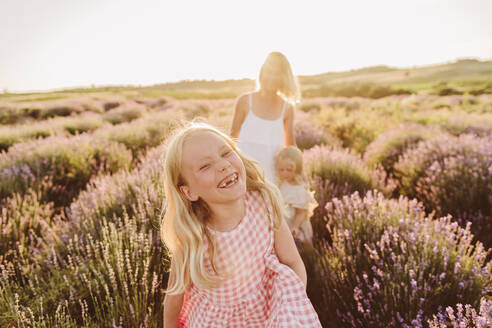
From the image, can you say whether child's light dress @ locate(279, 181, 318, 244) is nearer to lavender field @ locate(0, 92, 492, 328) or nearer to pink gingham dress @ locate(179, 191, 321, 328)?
lavender field @ locate(0, 92, 492, 328)

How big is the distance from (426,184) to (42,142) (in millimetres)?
7371

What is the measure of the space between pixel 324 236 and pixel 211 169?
2483 mm

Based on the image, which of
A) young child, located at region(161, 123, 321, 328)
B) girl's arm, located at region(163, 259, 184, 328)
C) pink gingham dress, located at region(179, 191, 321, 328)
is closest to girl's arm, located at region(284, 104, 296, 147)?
young child, located at region(161, 123, 321, 328)

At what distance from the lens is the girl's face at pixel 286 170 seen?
293 centimetres

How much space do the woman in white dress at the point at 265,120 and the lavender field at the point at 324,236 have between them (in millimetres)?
619

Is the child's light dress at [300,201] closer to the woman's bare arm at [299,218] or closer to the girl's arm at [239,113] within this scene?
the woman's bare arm at [299,218]

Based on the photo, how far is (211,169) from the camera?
1313 mm

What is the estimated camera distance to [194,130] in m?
1.39

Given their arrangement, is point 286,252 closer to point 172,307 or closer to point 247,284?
point 247,284

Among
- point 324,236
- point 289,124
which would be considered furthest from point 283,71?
point 324,236

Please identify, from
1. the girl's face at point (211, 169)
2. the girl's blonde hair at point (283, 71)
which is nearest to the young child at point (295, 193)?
the girl's blonde hair at point (283, 71)

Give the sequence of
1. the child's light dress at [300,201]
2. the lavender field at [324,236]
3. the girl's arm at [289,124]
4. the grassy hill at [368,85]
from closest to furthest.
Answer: the lavender field at [324,236], the child's light dress at [300,201], the girl's arm at [289,124], the grassy hill at [368,85]

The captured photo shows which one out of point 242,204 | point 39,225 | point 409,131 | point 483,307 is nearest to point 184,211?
point 242,204

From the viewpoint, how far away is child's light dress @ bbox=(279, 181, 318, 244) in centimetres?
290
